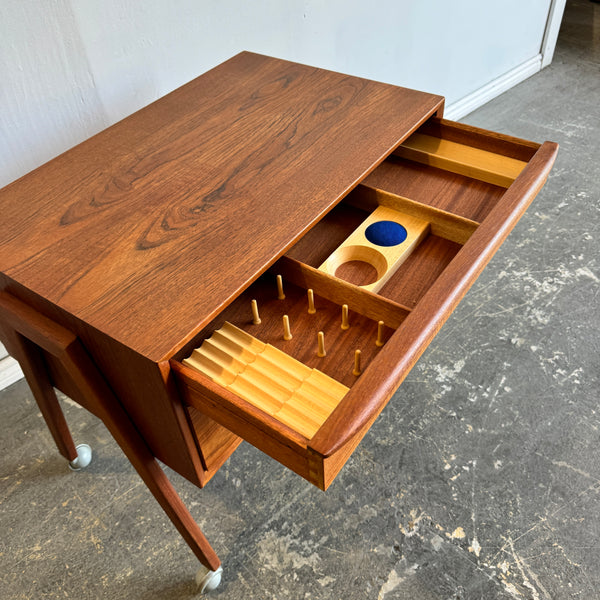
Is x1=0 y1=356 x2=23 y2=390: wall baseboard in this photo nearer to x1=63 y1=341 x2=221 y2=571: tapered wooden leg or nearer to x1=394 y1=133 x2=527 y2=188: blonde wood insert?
x1=63 y1=341 x2=221 y2=571: tapered wooden leg

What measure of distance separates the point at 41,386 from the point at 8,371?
1.68ft

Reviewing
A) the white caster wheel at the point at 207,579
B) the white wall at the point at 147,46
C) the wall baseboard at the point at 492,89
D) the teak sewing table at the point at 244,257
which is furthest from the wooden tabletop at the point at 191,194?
the wall baseboard at the point at 492,89

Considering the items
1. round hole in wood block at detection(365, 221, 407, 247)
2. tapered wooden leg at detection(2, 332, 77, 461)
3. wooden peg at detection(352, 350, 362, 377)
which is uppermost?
round hole in wood block at detection(365, 221, 407, 247)

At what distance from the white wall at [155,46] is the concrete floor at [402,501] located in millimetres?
731

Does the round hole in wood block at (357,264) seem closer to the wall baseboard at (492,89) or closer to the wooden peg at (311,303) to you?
the wooden peg at (311,303)

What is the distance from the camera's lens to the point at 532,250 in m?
1.82

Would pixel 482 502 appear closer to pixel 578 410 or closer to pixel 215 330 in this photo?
pixel 578 410

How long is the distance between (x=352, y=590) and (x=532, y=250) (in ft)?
3.99

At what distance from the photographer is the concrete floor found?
3.65 ft

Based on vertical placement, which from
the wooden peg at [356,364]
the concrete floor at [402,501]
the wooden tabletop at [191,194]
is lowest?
the concrete floor at [402,501]

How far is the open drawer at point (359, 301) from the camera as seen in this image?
0.69 m

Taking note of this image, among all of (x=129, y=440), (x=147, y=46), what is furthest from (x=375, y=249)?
(x=147, y=46)

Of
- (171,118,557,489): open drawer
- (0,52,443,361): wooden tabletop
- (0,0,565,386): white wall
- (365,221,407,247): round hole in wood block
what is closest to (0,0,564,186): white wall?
(0,0,565,386): white wall

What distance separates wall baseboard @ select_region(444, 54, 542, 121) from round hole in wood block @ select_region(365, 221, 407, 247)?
1.47 m
